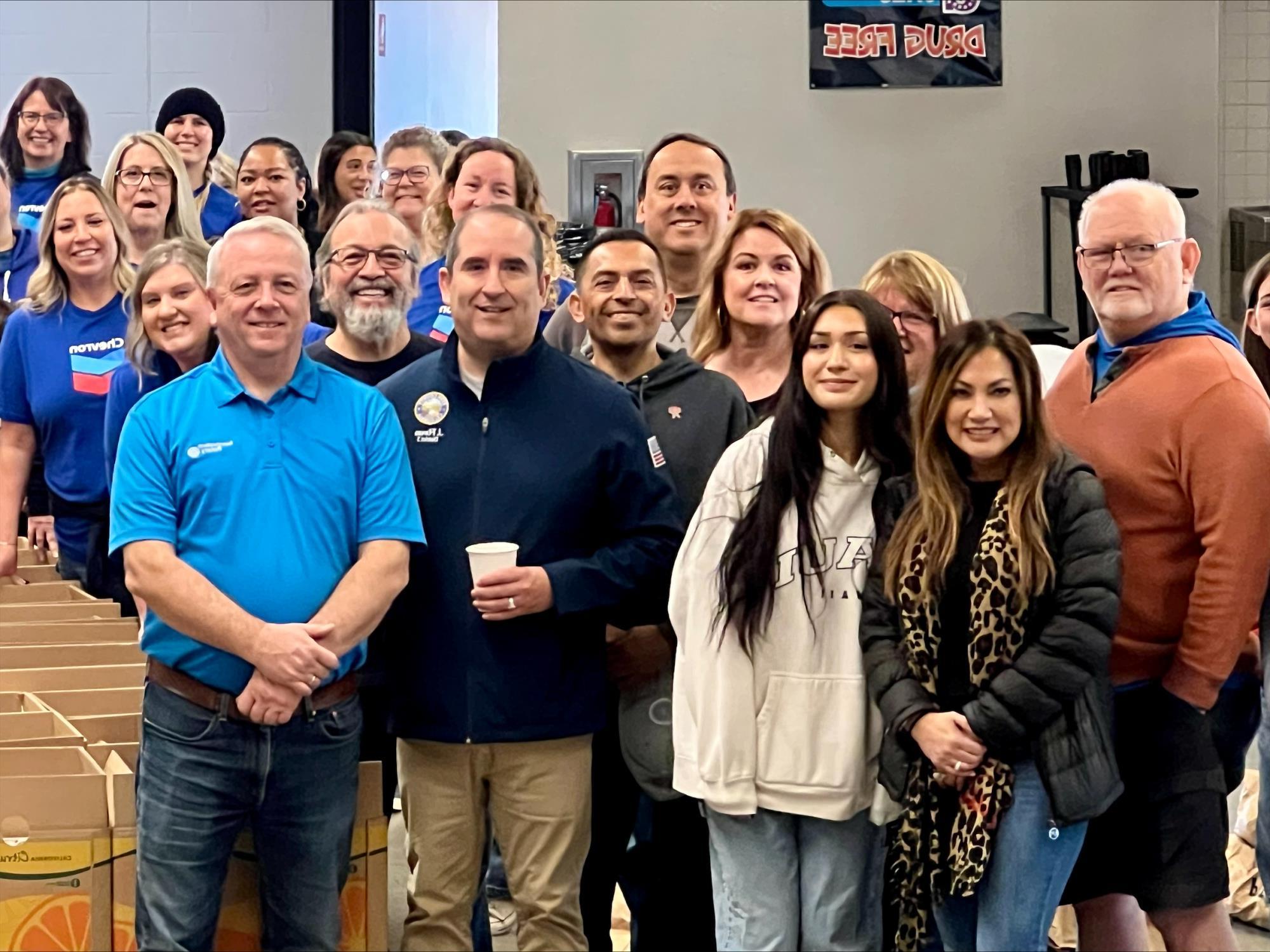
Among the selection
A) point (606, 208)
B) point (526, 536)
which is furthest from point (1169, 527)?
point (606, 208)

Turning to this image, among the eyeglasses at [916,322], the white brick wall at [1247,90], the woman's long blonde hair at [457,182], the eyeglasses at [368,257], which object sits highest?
the white brick wall at [1247,90]

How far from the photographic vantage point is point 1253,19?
7.38 metres

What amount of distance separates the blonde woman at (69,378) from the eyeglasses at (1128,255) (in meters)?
2.28

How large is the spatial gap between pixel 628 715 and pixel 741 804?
1.37ft

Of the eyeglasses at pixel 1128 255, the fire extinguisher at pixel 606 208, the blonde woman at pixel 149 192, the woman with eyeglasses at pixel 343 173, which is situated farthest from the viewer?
the fire extinguisher at pixel 606 208

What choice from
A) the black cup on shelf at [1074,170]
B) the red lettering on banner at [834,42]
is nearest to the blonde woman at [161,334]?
the red lettering on banner at [834,42]

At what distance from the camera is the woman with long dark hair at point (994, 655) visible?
9.36 feet

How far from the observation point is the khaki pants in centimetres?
312

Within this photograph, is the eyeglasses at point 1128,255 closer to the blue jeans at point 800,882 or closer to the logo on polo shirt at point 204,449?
the blue jeans at point 800,882

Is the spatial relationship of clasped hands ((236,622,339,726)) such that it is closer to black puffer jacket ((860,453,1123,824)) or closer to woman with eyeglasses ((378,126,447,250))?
black puffer jacket ((860,453,1123,824))

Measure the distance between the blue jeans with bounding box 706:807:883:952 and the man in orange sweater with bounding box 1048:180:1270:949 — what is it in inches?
19.6

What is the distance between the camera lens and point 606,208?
703cm

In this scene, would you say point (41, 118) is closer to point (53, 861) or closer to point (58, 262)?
point (58, 262)

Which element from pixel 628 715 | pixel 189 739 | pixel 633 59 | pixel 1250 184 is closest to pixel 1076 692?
pixel 628 715
